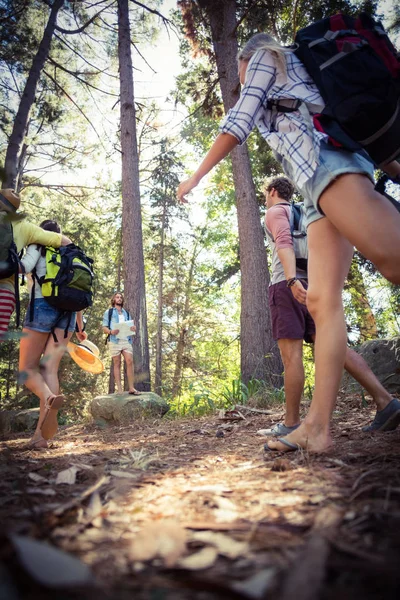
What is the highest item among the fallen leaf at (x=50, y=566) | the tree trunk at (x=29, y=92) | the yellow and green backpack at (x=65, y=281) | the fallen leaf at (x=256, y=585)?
the tree trunk at (x=29, y=92)

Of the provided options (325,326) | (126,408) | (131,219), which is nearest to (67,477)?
(325,326)

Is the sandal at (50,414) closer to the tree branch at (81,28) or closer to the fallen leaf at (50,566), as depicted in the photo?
the fallen leaf at (50,566)

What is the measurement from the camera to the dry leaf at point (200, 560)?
0.61 metres

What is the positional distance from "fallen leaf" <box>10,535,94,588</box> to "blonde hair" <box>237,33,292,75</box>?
6.61 ft

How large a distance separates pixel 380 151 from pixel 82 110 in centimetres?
1136

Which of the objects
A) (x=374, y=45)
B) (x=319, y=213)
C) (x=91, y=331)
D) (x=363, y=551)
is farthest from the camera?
(x=91, y=331)

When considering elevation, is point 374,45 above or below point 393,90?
above

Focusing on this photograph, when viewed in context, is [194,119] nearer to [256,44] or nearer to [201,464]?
[256,44]

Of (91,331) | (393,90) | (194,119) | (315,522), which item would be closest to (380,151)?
(393,90)

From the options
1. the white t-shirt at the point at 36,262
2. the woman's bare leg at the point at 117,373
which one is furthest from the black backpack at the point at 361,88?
the woman's bare leg at the point at 117,373

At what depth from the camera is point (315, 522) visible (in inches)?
31.7

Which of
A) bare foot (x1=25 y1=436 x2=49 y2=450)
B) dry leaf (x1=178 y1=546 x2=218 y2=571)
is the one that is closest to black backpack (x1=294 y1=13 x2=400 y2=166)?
dry leaf (x1=178 y1=546 x2=218 y2=571)

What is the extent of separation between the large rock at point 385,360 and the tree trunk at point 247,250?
1902 mm

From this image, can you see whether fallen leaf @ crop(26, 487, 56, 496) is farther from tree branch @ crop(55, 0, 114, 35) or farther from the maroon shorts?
tree branch @ crop(55, 0, 114, 35)
